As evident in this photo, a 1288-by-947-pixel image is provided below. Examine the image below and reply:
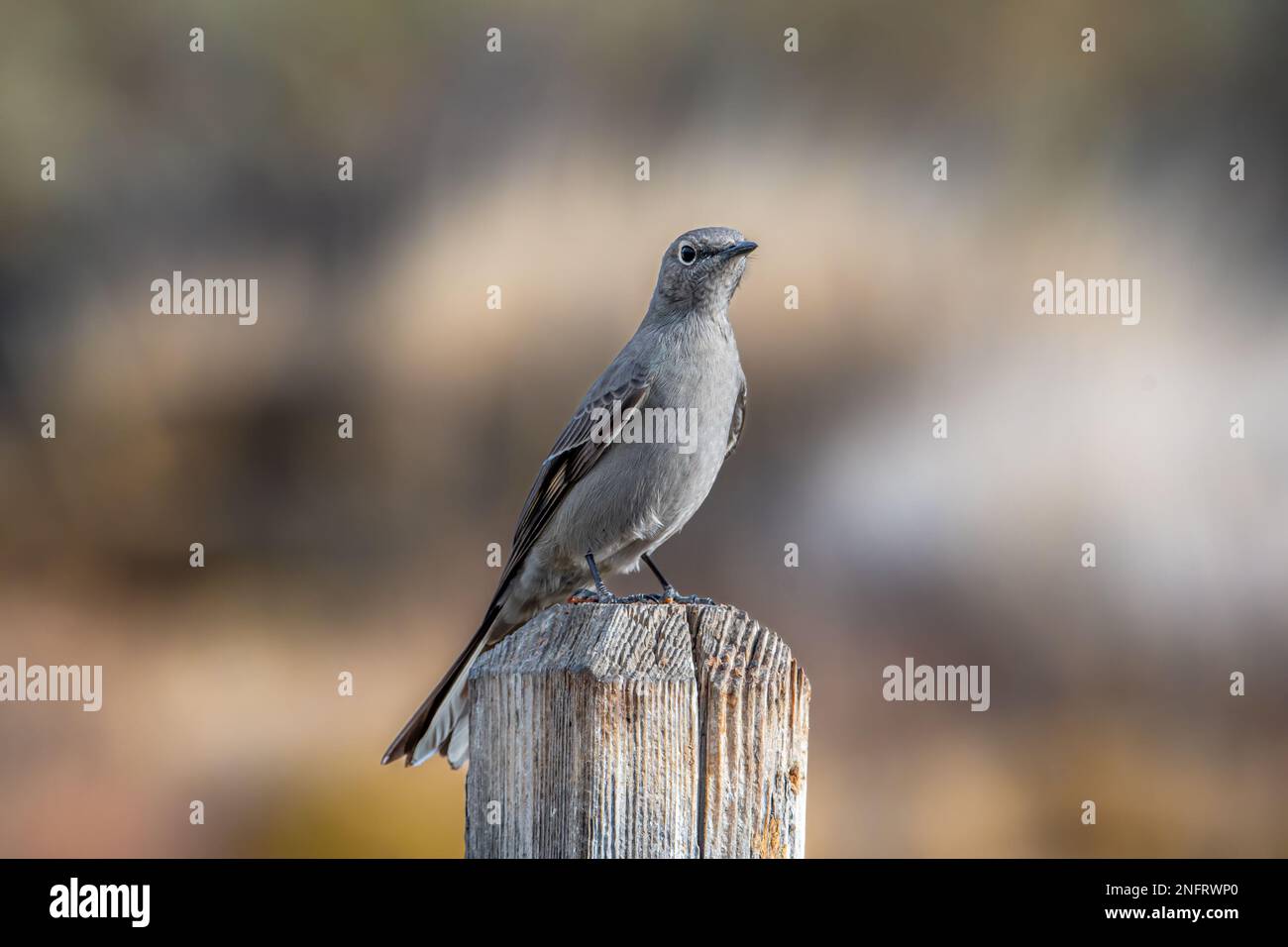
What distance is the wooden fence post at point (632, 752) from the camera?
7.69 feet

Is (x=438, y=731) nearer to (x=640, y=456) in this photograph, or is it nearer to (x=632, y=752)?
(x=640, y=456)

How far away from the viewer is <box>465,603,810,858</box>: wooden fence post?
92.3 inches

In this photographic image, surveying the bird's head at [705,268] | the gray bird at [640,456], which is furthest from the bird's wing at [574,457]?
the bird's head at [705,268]

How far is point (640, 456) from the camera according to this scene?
4996 millimetres

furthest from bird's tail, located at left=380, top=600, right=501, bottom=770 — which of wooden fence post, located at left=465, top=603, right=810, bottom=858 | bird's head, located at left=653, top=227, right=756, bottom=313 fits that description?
bird's head, located at left=653, top=227, right=756, bottom=313

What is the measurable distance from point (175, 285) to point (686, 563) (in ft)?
12.6

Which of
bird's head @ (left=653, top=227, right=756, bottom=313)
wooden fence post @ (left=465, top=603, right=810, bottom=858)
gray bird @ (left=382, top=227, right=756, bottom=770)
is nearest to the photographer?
wooden fence post @ (left=465, top=603, right=810, bottom=858)

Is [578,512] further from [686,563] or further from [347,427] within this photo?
[347,427]

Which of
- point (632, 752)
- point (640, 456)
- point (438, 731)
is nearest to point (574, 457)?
point (640, 456)

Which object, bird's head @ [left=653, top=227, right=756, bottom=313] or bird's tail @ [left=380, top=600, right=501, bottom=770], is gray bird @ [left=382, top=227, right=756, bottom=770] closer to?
bird's head @ [left=653, top=227, right=756, bottom=313]

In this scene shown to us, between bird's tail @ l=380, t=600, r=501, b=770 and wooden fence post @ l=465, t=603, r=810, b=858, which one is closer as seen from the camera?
wooden fence post @ l=465, t=603, r=810, b=858

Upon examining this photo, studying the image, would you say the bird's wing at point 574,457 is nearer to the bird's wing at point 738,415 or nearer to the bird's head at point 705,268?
the bird's head at point 705,268
